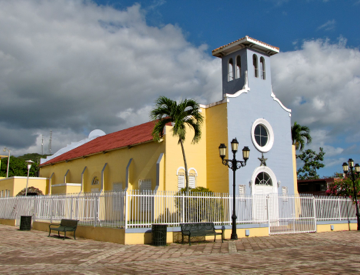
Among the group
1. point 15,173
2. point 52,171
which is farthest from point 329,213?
point 15,173

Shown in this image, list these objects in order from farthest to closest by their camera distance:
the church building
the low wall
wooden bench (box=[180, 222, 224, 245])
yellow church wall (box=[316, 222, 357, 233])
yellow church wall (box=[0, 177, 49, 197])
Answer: yellow church wall (box=[0, 177, 49, 197]) → the church building → yellow church wall (box=[316, 222, 357, 233]) → wooden bench (box=[180, 222, 224, 245]) → the low wall

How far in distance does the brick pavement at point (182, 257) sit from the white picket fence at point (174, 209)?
4.12ft

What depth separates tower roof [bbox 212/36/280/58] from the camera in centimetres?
2134

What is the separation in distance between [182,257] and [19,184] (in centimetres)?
2248

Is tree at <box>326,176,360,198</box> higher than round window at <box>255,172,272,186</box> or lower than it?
lower

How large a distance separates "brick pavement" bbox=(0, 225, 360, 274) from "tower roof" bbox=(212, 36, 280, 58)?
12.3 meters

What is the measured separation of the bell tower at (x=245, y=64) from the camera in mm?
21469

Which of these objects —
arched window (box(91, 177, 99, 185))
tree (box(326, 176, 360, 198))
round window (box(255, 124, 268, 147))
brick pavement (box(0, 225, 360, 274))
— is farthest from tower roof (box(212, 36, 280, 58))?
brick pavement (box(0, 225, 360, 274))

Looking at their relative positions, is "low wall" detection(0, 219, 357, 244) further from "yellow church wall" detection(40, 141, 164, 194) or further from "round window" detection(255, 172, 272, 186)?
"yellow church wall" detection(40, 141, 164, 194)

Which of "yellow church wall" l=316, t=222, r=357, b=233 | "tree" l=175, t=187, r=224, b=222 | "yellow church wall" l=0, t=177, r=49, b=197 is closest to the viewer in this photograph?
"tree" l=175, t=187, r=224, b=222

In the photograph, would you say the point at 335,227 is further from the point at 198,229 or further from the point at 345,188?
the point at 198,229

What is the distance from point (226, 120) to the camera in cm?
1958

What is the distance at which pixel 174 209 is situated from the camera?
14625 millimetres

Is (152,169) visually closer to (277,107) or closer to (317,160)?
(277,107)
